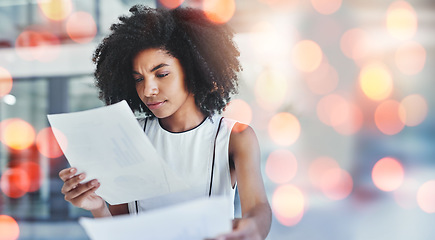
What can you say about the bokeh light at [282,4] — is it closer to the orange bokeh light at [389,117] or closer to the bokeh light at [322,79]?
the bokeh light at [322,79]

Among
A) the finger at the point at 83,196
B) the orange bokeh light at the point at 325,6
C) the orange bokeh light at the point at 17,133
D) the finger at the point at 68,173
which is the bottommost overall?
the finger at the point at 83,196

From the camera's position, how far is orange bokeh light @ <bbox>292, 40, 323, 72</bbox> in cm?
158

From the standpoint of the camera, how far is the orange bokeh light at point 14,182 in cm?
216

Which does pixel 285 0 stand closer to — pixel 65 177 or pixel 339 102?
pixel 339 102

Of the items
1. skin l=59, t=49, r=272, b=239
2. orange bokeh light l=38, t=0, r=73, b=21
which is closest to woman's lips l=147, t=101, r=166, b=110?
skin l=59, t=49, r=272, b=239

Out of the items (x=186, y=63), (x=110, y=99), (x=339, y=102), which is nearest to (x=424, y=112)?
(x=339, y=102)

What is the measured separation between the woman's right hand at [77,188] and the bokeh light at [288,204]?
111 cm

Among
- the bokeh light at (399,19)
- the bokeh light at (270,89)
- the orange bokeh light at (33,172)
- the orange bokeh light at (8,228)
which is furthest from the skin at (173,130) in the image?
the orange bokeh light at (8,228)

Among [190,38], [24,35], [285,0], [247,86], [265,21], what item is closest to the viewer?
[190,38]

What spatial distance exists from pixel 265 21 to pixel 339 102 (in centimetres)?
49

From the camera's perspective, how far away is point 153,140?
763mm

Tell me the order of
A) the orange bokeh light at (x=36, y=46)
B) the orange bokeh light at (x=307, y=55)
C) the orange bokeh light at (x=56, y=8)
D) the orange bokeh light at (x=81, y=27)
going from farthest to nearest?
the orange bokeh light at (x=36, y=46) < the orange bokeh light at (x=56, y=8) < the orange bokeh light at (x=81, y=27) < the orange bokeh light at (x=307, y=55)

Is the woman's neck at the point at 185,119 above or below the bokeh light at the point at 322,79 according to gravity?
below

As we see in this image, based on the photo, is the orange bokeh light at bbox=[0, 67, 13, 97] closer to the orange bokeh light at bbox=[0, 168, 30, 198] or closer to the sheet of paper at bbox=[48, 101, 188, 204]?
the orange bokeh light at bbox=[0, 168, 30, 198]
